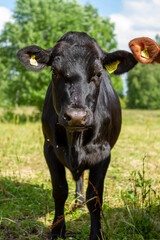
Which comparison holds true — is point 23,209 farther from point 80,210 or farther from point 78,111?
point 78,111

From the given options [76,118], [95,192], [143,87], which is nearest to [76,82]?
[76,118]

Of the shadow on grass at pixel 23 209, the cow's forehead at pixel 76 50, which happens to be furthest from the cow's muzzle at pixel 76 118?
the shadow on grass at pixel 23 209

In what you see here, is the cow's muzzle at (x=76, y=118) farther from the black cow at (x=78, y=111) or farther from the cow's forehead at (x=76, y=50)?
the cow's forehead at (x=76, y=50)

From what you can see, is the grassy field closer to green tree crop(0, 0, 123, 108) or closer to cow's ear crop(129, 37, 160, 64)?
cow's ear crop(129, 37, 160, 64)

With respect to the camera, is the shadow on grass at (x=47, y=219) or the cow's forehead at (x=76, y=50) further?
the shadow on grass at (x=47, y=219)

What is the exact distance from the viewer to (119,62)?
313 centimetres

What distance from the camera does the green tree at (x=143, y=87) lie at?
49188 mm

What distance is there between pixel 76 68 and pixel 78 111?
461mm

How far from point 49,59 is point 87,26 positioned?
16.3 m

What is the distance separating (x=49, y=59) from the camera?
3033 mm

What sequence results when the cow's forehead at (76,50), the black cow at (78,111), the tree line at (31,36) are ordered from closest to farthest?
the black cow at (78,111) → the cow's forehead at (76,50) → the tree line at (31,36)

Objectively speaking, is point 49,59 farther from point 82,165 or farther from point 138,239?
point 138,239

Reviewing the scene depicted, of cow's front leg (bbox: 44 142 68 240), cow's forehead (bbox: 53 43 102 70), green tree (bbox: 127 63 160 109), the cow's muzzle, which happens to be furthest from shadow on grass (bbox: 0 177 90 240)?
green tree (bbox: 127 63 160 109)

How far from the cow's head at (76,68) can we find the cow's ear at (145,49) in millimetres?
429
